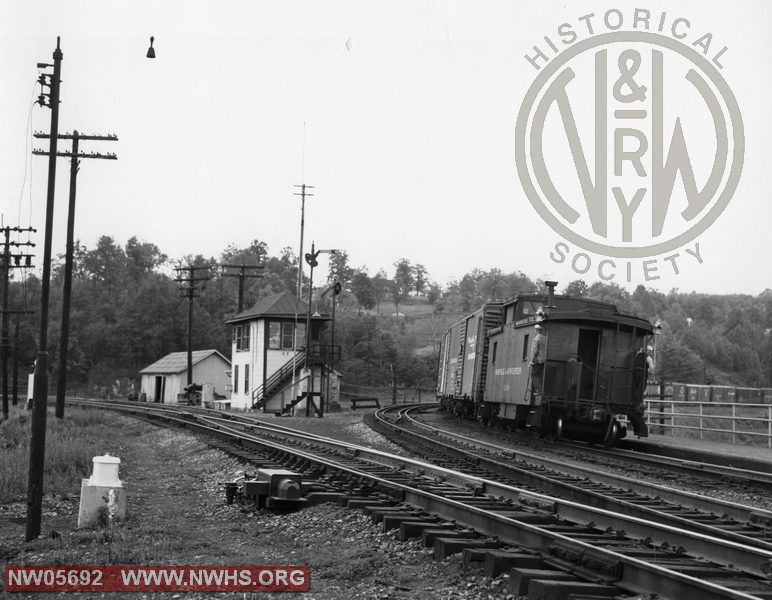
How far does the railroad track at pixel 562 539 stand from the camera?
5.99 meters

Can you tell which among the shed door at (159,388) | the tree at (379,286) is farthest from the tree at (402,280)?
the shed door at (159,388)

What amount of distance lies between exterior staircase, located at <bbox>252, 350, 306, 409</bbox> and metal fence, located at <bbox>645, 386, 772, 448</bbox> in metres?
19.2

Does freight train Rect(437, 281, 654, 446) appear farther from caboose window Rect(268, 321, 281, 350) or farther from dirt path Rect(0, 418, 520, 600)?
caboose window Rect(268, 321, 281, 350)

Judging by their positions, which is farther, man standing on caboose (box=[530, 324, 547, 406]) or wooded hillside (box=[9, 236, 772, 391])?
wooded hillside (box=[9, 236, 772, 391])

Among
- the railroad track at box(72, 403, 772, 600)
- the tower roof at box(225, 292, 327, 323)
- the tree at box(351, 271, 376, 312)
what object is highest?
the tree at box(351, 271, 376, 312)

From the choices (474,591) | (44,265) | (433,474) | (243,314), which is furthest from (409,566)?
(243,314)

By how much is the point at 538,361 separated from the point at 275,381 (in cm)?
3173

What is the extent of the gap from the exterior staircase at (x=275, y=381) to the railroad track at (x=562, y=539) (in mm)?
36686

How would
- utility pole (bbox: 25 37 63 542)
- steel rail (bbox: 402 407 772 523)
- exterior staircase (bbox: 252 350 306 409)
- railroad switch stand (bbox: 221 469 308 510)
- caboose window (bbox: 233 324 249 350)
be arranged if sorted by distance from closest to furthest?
steel rail (bbox: 402 407 772 523) → utility pole (bbox: 25 37 63 542) → railroad switch stand (bbox: 221 469 308 510) → exterior staircase (bbox: 252 350 306 409) → caboose window (bbox: 233 324 249 350)

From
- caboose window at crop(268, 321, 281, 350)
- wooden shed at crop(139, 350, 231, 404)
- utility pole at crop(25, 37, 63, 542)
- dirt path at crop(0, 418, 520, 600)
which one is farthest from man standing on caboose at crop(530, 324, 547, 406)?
wooden shed at crop(139, 350, 231, 404)

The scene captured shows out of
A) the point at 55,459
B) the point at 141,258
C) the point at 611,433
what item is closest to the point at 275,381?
the point at 611,433

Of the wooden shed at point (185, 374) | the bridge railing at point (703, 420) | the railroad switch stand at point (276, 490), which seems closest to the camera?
the railroad switch stand at point (276, 490)

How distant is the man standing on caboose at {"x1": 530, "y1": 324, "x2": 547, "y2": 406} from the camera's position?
761 inches

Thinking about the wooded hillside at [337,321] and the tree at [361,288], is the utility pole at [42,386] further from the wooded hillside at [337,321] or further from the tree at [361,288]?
the tree at [361,288]
